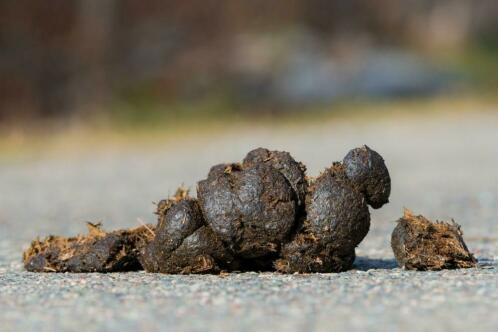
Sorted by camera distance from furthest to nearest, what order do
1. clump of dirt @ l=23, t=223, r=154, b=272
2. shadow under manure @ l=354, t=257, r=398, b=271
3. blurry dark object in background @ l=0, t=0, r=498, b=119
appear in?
1. blurry dark object in background @ l=0, t=0, r=498, b=119
2. shadow under manure @ l=354, t=257, r=398, b=271
3. clump of dirt @ l=23, t=223, r=154, b=272

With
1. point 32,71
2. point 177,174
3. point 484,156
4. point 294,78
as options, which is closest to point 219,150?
point 177,174

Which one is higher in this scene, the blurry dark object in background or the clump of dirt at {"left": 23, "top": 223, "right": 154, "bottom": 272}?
the blurry dark object in background

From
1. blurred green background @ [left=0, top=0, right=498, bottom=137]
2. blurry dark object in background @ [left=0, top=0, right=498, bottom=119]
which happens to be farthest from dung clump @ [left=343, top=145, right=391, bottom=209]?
blurry dark object in background @ [left=0, top=0, right=498, bottom=119]

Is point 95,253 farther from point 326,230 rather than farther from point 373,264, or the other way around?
point 373,264

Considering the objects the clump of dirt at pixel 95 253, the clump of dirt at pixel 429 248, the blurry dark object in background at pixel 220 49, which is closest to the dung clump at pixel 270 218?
the clump of dirt at pixel 95 253

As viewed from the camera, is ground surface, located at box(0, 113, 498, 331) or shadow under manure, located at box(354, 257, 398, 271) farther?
shadow under manure, located at box(354, 257, 398, 271)

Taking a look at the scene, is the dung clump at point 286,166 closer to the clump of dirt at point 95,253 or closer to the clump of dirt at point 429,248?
the clump of dirt at point 429,248

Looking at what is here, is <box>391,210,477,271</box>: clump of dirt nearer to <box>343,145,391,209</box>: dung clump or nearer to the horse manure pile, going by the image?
the horse manure pile
